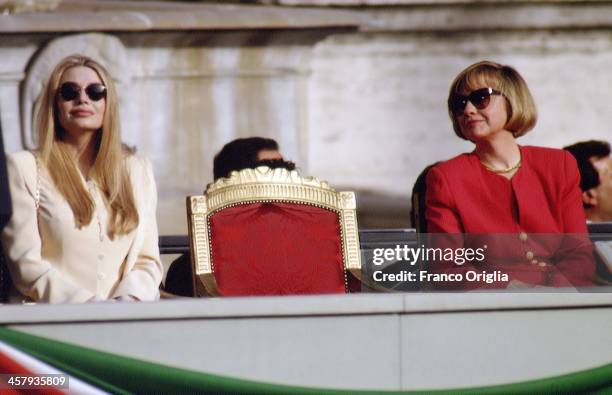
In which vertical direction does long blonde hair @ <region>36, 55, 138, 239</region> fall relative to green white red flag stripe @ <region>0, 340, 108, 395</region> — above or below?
above

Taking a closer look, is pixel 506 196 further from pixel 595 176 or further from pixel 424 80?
pixel 424 80

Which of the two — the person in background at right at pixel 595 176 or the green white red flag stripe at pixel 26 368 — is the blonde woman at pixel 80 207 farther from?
the person in background at right at pixel 595 176

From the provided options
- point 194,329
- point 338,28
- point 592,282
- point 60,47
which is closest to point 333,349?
point 194,329

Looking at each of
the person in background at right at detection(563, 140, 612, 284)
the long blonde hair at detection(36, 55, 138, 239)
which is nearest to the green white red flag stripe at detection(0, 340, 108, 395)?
the long blonde hair at detection(36, 55, 138, 239)

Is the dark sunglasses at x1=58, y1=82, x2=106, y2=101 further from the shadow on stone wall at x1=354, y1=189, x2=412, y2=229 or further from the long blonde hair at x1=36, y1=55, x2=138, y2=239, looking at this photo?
the shadow on stone wall at x1=354, y1=189, x2=412, y2=229

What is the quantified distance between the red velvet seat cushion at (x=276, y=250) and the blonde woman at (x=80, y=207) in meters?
0.41

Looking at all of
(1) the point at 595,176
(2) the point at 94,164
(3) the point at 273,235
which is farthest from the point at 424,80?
(2) the point at 94,164

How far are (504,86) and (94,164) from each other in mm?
1284

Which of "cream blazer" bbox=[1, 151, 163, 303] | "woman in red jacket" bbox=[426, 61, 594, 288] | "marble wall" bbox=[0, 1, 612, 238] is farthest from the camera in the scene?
"marble wall" bbox=[0, 1, 612, 238]

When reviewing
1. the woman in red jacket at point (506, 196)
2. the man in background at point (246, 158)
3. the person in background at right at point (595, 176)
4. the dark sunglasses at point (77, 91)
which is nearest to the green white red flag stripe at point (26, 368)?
the dark sunglasses at point (77, 91)

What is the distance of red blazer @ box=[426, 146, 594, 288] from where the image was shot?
17.1ft

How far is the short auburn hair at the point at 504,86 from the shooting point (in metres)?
5.30

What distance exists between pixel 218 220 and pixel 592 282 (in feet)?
4.04

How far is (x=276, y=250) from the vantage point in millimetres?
5559
